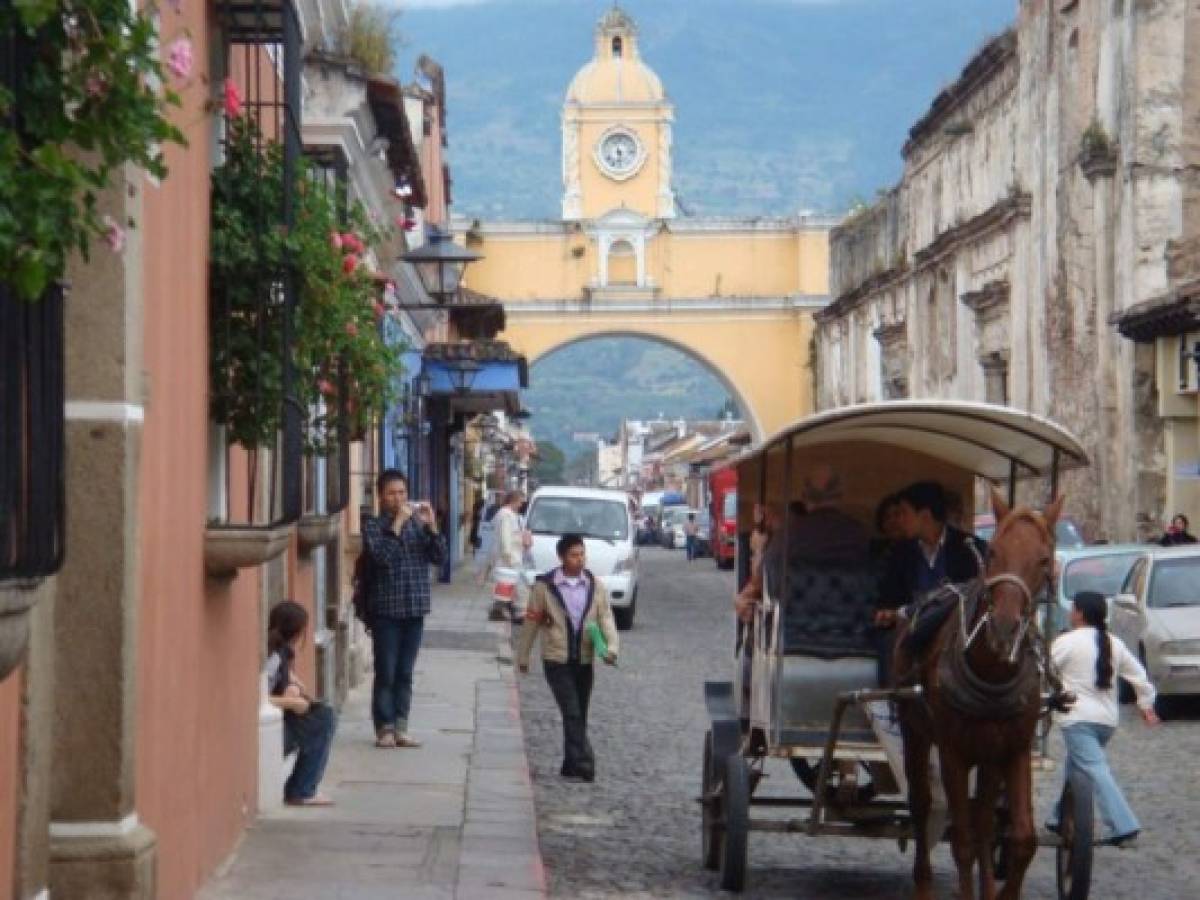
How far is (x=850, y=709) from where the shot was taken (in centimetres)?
1136

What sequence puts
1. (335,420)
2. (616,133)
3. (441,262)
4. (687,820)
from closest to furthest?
(335,420) < (687,820) < (441,262) < (616,133)

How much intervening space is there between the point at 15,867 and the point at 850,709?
543 cm

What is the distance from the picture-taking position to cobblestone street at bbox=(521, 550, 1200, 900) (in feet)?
38.4

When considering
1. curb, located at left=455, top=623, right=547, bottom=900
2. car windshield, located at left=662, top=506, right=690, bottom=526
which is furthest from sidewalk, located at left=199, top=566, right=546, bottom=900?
car windshield, located at left=662, top=506, right=690, bottom=526

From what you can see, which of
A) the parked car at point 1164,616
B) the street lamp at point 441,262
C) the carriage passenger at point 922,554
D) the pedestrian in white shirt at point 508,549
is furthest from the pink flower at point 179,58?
A: the pedestrian in white shirt at point 508,549

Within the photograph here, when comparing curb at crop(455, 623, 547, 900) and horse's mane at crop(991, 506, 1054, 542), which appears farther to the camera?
curb at crop(455, 623, 547, 900)

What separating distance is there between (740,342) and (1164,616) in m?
52.7

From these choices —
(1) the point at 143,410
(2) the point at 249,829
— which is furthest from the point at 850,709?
(1) the point at 143,410

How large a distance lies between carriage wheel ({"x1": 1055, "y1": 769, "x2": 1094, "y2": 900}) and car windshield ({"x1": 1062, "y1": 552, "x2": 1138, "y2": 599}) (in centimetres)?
1277

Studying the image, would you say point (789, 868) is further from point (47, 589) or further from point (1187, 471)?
point (1187, 471)

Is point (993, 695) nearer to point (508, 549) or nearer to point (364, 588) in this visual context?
point (364, 588)

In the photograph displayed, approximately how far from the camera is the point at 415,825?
41.3 feet

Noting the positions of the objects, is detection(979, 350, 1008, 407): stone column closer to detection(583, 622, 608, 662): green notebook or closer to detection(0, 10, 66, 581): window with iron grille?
detection(583, 622, 608, 662): green notebook

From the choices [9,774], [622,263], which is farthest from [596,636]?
[622,263]
